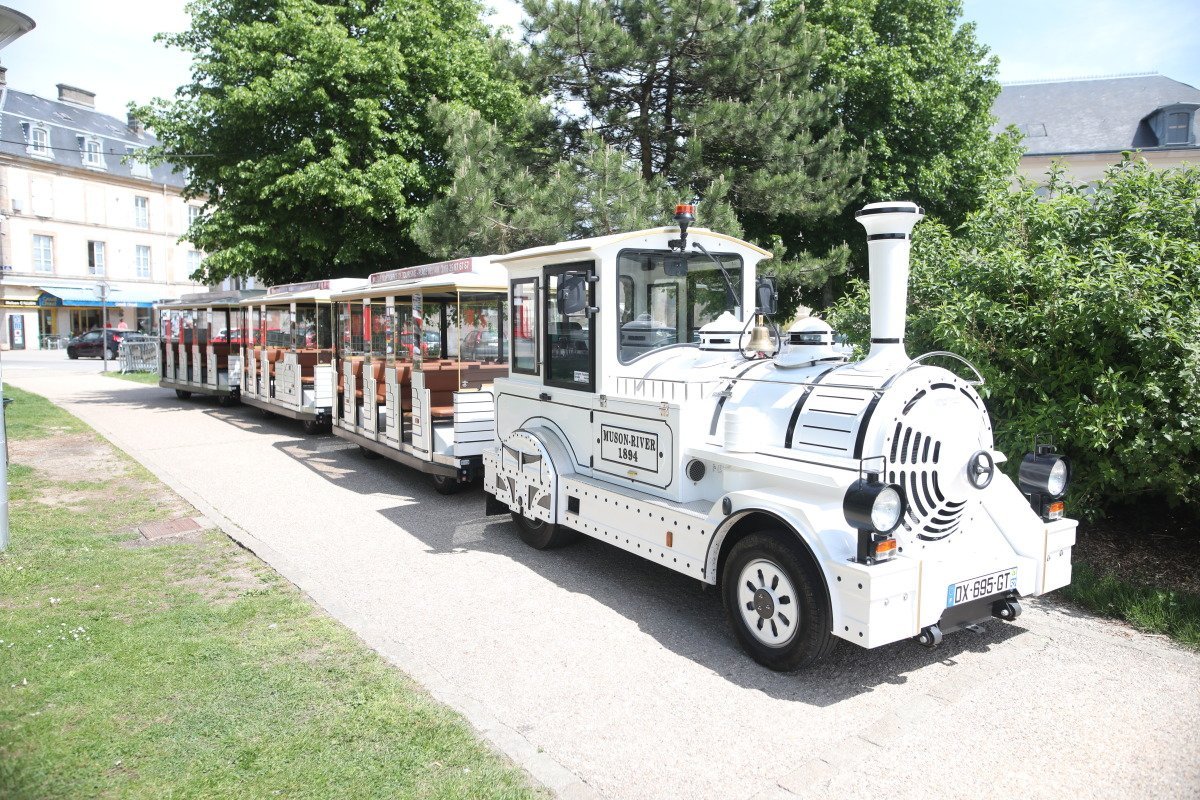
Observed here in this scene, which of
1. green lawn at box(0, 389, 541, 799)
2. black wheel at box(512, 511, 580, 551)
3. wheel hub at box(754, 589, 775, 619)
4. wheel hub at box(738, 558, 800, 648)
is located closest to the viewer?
green lawn at box(0, 389, 541, 799)

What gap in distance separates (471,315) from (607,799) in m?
6.95

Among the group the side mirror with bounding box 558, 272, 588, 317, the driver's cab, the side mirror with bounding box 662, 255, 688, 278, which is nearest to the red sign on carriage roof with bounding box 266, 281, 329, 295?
the driver's cab

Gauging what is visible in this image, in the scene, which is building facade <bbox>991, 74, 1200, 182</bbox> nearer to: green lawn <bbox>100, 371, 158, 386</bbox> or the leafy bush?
the leafy bush

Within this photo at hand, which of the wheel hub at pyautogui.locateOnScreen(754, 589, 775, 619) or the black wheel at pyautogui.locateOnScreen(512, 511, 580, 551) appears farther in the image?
the black wheel at pyautogui.locateOnScreen(512, 511, 580, 551)

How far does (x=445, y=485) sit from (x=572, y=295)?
13.2 feet

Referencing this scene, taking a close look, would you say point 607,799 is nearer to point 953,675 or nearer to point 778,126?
point 953,675

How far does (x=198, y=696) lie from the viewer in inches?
156

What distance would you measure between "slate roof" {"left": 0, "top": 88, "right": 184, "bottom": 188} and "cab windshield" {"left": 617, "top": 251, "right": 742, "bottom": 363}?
41.2 meters

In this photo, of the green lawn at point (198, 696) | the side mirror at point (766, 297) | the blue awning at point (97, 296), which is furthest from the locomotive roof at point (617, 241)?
the blue awning at point (97, 296)

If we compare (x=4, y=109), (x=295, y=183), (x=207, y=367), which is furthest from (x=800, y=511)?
(x=4, y=109)

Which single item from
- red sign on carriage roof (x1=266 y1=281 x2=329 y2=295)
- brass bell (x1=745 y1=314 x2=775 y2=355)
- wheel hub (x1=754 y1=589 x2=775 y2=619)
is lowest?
wheel hub (x1=754 y1=589 x2=775 y2=619)

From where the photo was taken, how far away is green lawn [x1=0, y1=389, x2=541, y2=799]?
10.7 ft

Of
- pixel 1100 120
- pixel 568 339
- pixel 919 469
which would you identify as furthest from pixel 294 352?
pixel 1100 120

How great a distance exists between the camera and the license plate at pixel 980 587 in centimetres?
411
